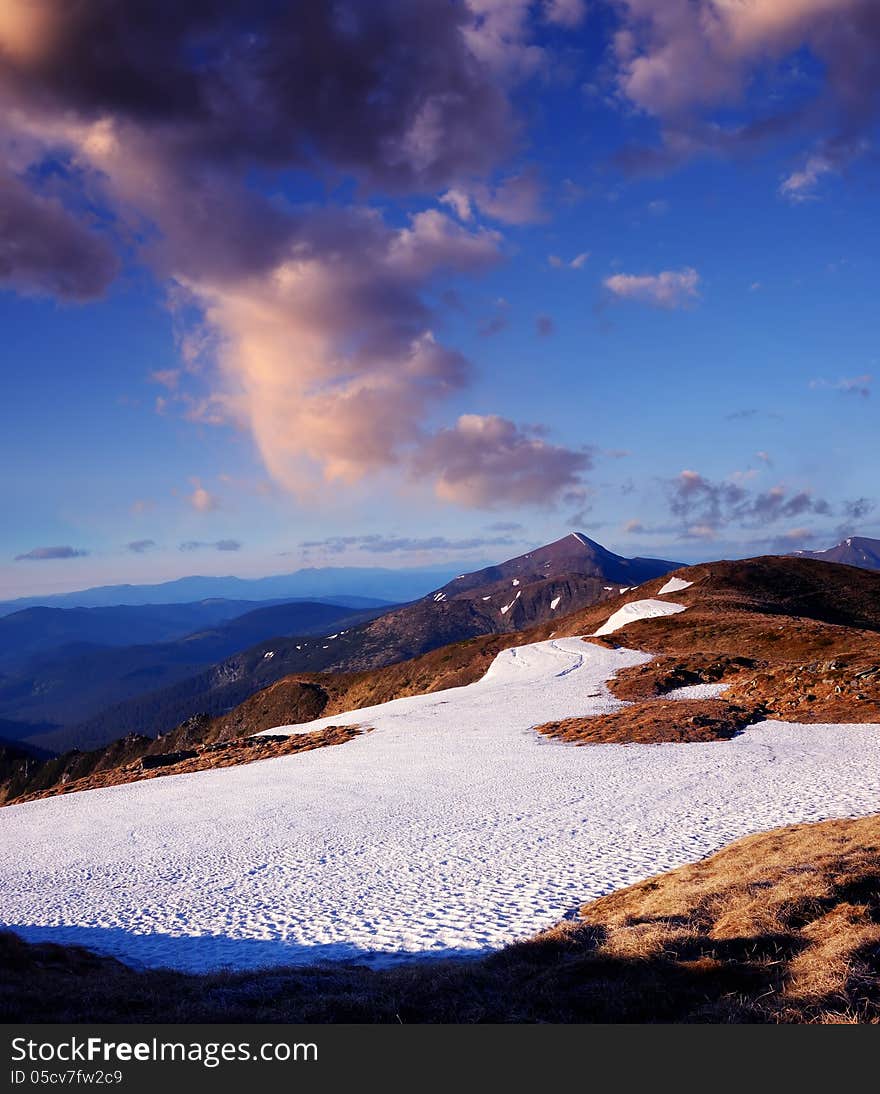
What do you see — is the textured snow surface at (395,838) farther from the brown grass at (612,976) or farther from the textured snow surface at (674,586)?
the textured snow surface at (674,586)

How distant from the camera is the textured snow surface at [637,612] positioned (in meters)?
92.6

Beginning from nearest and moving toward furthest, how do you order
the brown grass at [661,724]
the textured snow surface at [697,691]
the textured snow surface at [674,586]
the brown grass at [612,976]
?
the brown grass at [612,976] < the brown grass at [661,724] < the textured snow surface at [697,691] < the textured snow surface at [674,586]

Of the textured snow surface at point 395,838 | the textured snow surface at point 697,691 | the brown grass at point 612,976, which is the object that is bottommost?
the textured snow surface at point 395,838

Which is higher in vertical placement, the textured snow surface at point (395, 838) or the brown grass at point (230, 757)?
the textured snow surface at point (395, 838)

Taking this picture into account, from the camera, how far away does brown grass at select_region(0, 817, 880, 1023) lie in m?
9.20

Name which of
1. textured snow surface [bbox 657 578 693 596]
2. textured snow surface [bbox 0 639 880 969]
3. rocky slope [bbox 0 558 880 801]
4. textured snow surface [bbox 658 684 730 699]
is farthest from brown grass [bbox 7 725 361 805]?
textured snow surface [bbox 657 578 693 596]

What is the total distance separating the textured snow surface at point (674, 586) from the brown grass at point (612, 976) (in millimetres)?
102142

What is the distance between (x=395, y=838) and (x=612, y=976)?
13322 millimetres

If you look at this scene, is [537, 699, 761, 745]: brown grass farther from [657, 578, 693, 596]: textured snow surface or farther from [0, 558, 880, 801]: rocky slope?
[657, 578, 693, 596]: textured snow surface

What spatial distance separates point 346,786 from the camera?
1282 inches

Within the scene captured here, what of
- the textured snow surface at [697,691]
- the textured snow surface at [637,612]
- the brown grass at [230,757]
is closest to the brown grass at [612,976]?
the textured snow surface at [697,691]
